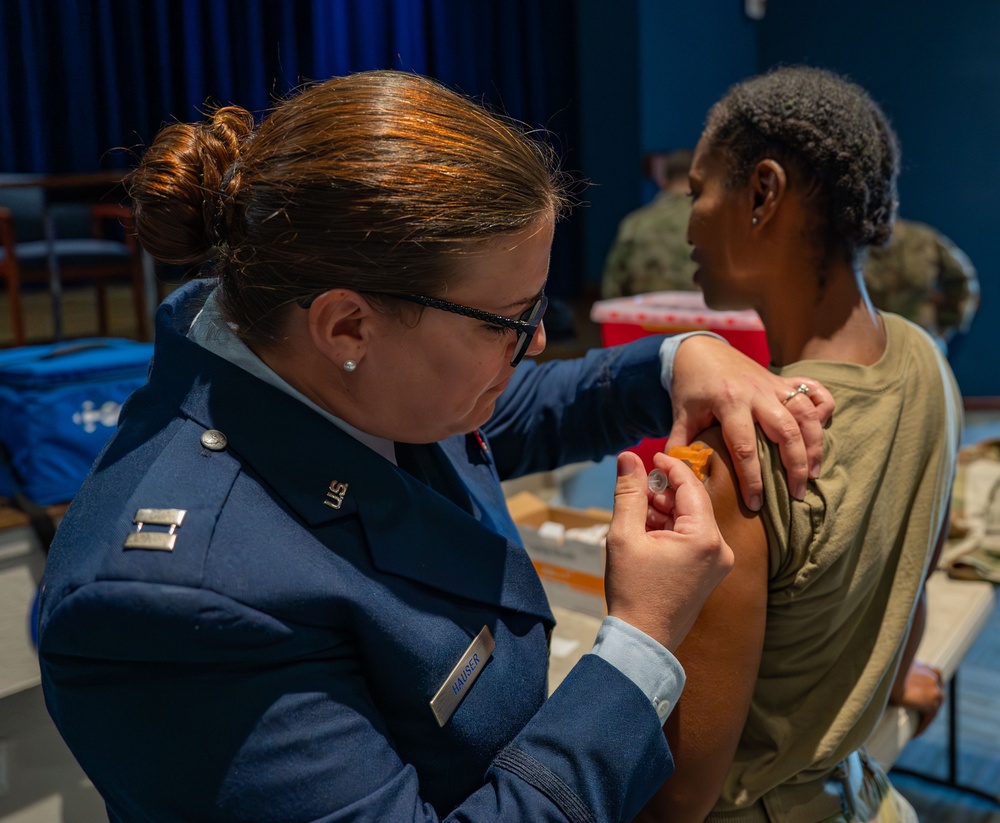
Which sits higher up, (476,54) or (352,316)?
(476,54)

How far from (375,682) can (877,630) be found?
625 millimetres

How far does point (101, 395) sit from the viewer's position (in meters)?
2.17

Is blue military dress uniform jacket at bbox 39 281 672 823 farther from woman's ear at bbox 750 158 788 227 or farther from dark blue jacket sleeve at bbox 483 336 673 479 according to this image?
woman's ear at bbox 750 158 788 227

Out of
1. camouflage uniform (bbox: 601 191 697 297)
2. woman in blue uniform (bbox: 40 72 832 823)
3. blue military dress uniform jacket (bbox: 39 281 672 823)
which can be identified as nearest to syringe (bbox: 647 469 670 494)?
woman in blue uniform (bbox: 40 72 832 823)

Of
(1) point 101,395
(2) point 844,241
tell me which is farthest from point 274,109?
(1) point 101,395

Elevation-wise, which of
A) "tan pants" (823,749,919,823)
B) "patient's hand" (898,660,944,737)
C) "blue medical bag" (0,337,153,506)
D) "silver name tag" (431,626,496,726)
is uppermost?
"silver name tag" (431,626,496,726)

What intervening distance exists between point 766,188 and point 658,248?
9.56ft

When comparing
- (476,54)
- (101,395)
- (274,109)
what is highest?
(476,54)

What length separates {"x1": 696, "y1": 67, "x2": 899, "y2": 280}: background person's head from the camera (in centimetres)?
109

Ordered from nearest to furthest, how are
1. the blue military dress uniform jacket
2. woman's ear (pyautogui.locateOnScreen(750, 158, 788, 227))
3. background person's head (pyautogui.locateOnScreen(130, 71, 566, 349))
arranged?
the blue military dress uniform jacket → background person's head (pyautogui.locateOnScreen(130, 71, 566, 349)) → woman's ear (pyautogui.locateOnScreen(750, 158, 788, 227))

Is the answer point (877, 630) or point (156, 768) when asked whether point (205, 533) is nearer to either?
point (156, 768)

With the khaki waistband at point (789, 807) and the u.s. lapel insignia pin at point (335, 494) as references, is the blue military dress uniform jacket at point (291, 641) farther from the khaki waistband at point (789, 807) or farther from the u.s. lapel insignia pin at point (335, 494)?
the khaki waistband at point (789, 807)

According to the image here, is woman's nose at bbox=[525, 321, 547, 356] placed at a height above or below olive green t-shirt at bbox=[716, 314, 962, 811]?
above

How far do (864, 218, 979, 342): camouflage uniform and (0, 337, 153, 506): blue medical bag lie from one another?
134 inches
